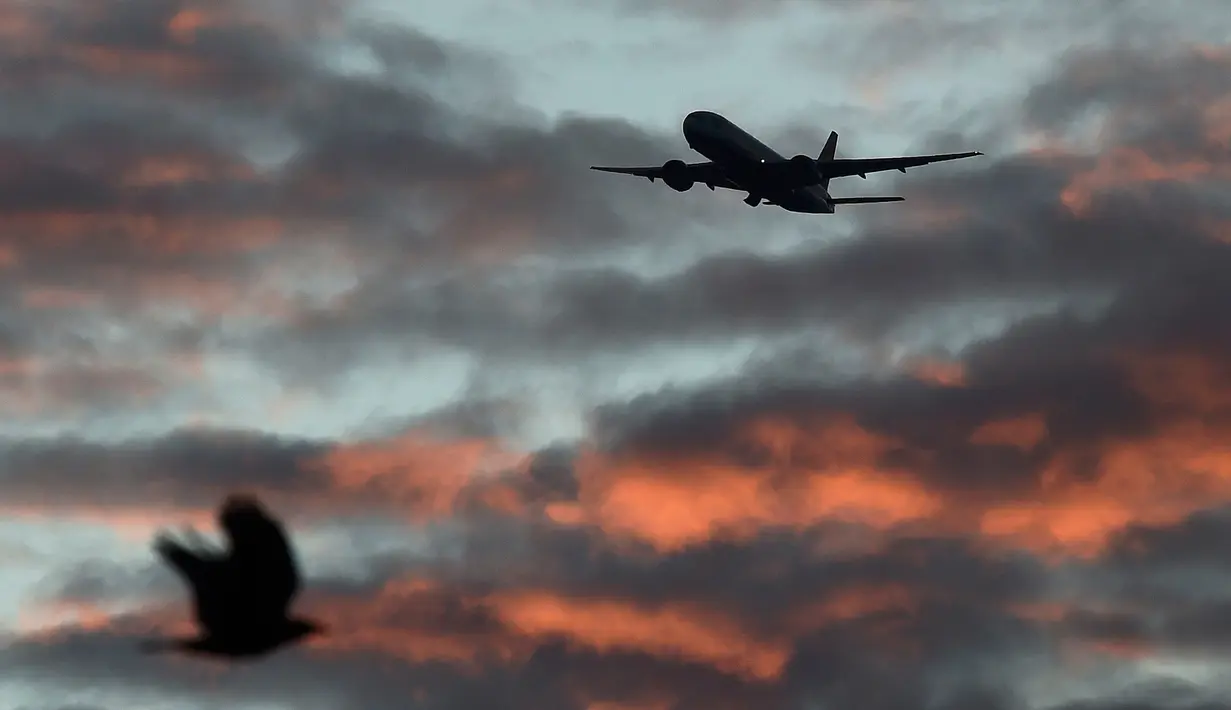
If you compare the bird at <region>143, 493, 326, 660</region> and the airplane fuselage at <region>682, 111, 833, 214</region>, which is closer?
the bird at <region>143, 493, 326, 660</region>

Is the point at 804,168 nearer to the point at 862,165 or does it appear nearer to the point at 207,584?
the point at 862,165

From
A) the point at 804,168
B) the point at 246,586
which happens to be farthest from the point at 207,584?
the point at 804,168

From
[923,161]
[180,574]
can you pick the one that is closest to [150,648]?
[180,574]

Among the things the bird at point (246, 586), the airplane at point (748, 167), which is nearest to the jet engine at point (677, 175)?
the airplane at point (748, 167)

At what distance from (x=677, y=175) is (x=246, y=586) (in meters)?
152

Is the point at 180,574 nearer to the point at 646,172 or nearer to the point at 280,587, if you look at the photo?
the point at 280,587

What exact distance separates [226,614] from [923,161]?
487 ft

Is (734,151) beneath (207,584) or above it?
above

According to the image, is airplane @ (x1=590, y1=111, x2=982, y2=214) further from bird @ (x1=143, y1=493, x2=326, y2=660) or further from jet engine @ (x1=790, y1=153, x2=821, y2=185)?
bird @ (x1=143, y1=493, x2=326, y2=660)

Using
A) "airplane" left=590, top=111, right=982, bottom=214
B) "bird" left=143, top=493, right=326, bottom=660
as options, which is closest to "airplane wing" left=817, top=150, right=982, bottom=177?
"airplane" left=590, top=111, right=982, bottom=214

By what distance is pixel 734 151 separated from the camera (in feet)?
582

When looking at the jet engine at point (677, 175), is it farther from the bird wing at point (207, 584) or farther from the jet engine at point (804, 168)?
the bird wing at point (207, 584)

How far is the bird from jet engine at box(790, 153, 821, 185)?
150 m

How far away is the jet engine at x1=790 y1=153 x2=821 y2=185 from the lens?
176 m
